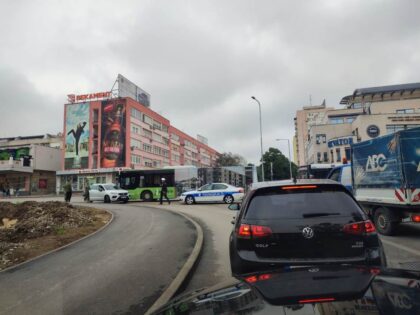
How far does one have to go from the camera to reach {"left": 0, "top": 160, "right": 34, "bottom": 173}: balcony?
6153cm

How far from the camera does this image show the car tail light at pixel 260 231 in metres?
3.62

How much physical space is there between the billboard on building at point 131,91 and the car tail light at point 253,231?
205 feet

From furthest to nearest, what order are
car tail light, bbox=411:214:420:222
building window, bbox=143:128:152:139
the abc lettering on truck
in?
building window, bbox=143:128:152:139 → the abc lettering on truck → car tail light, bbox=411:214:420:222

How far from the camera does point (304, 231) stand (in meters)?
3.55

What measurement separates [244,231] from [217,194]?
21.1 metres

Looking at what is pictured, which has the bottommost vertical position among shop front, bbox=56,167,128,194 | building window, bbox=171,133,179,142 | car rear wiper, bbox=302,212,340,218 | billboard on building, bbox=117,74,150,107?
car rear wiper, bbox=302,212,340,218

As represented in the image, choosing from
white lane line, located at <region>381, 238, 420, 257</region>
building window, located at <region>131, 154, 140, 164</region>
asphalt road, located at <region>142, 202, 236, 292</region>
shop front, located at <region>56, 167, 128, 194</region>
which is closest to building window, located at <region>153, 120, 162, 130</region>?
building window, located at <region>131, 154, 140, 164</region>

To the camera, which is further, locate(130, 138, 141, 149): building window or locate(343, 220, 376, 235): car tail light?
locate(130, 138, 141, 149): building window

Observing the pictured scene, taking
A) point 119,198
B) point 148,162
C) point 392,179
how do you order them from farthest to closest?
1. point 148,162
2. point 119,198
3. point 392,179

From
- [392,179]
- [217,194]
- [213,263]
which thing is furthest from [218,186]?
[213,263]

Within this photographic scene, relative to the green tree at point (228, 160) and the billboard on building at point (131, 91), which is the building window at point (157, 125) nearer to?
the billboard on building at point (131, 91)

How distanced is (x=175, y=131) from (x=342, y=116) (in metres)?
40.4

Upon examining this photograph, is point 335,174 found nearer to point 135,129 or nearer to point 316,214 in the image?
point 316,214

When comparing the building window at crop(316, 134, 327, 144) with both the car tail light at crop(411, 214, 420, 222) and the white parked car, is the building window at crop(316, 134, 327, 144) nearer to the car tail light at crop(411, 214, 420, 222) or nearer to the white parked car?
the white parked car
